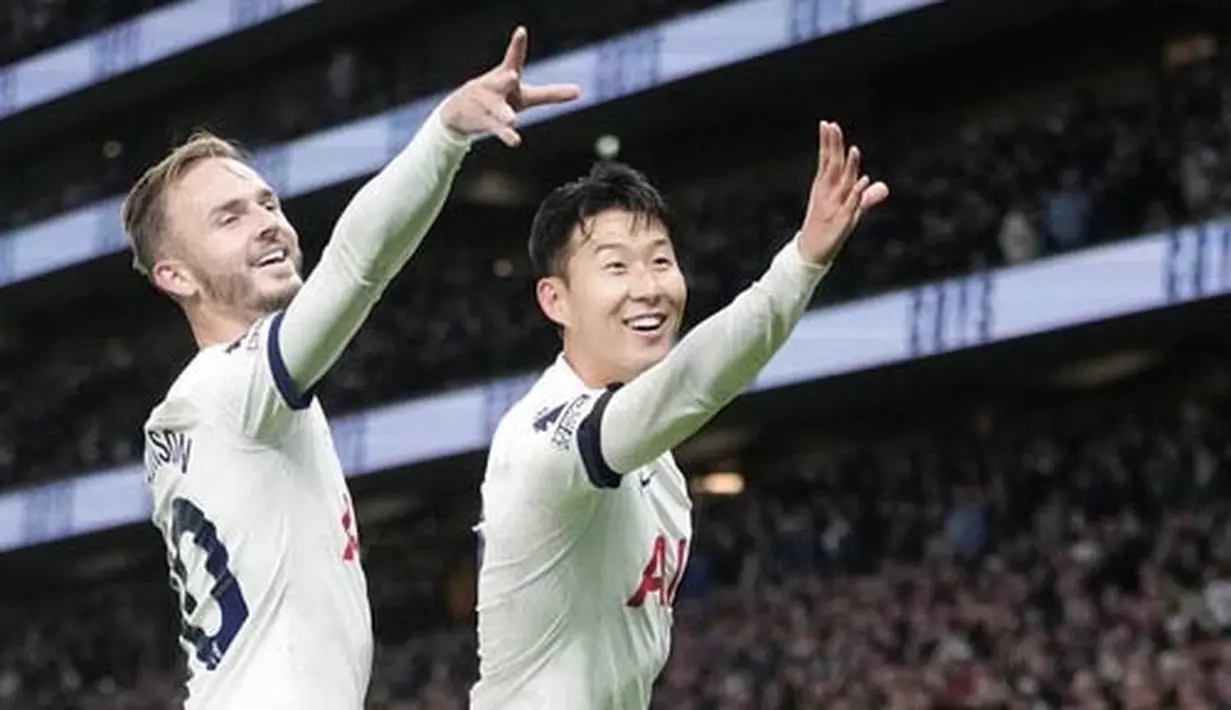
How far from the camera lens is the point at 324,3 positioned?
36.9 m

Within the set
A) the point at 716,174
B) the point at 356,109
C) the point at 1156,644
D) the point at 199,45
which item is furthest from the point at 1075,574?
the point at 199,45

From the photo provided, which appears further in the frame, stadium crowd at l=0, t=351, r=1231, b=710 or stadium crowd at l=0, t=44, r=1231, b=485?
stadium crowd at l=0, t=44, r=1231, b=485

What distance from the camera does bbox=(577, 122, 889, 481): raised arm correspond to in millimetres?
6250

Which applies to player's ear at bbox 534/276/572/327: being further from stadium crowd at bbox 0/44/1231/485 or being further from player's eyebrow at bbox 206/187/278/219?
stadium crowd at bbox 0/44/1231/485

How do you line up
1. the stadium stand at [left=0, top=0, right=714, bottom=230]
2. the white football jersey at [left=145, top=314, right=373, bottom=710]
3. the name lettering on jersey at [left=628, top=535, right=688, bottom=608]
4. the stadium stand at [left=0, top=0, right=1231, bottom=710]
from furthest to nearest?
the stadium stand at [left=0, top=0, right=714, bottom=230] → the stadium stand at [left=0, top=0, right=1231, bottom=710] → the name lettering on jersey at [left=628, top=535, right=688, bottom=608] → the white football jersey at [left=145, top=314, right=373, bottom=710]

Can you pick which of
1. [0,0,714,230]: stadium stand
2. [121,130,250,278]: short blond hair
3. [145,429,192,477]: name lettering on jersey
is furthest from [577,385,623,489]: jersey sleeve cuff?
[0,0,714,230]: stadium stand

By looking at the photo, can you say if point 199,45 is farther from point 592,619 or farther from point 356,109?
point 592,619

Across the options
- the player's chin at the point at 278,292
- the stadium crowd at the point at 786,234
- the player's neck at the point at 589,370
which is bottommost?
the player's neck at the point at 589,370

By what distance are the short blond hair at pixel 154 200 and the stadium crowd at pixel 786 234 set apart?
17398 mm

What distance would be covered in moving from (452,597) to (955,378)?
8303mm

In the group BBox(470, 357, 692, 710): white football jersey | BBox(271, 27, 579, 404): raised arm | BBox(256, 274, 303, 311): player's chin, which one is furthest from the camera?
BBox(470, 357, 692, 710): white football jersey

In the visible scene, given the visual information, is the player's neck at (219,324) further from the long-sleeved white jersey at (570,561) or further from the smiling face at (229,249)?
the long-sleeved white jersey at (570,561)

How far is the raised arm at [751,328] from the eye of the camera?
625cm

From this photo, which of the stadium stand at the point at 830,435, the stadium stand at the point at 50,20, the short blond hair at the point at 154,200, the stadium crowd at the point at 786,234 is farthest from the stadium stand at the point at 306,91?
the short blond hair at the point at 154,200
